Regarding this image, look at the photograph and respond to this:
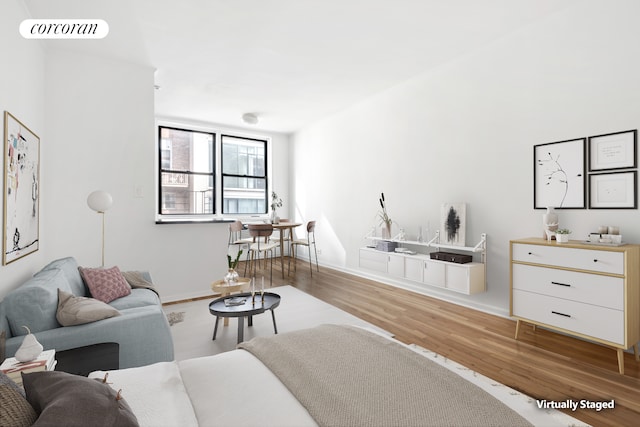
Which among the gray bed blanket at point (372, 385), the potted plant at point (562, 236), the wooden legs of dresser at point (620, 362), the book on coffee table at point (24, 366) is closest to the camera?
the gray bed blanket at point (372, 385)

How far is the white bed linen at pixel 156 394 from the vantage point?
96 cm

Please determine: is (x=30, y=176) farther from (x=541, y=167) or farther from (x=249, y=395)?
(x=541, y=167)

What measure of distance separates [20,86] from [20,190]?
82 cm

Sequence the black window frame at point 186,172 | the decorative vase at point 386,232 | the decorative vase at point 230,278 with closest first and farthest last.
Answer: the decorative vase at point 230,278, the decorative vase at point 386,232, the black window frame at point 186,172

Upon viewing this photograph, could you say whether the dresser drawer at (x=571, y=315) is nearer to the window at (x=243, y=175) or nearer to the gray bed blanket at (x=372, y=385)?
the gray bed blanket at (x=372, y=385)

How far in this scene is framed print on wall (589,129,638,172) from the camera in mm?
2408

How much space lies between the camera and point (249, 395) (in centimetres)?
109

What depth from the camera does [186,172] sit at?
6.30 metres

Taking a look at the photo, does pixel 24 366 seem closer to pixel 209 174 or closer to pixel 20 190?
pixel 20 190

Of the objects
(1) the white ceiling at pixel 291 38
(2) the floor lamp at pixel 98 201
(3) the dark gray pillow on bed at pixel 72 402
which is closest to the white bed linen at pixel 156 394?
(3) the dark gray pillow on bed at pixel 72 402

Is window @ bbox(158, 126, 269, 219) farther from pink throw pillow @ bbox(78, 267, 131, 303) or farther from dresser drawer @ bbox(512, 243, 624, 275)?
dresser drawer @ bbox(512, 243, 624, 275)

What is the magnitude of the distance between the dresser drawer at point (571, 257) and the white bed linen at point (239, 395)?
2392 mm

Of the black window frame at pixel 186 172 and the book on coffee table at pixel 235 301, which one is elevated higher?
the black window frame at pixel 186 172

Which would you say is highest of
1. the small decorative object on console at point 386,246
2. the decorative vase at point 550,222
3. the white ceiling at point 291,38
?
the white ceiling at point 291,38
